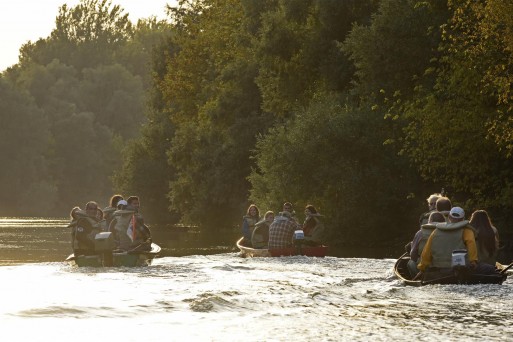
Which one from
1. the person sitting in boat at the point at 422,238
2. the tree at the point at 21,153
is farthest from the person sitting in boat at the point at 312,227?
the tree at the point at 21,153

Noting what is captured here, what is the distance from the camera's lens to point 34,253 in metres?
43.0

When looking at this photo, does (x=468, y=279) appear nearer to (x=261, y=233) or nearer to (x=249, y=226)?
(x=261, y=233)

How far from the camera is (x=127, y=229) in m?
30.3

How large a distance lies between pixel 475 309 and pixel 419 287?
Result: 11.0 ft

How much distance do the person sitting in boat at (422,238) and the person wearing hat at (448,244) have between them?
1.03 feet

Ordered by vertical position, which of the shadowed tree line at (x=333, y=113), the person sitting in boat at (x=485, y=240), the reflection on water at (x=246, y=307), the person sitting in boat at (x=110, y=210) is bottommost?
the reflection on water at (x=246, y=307)

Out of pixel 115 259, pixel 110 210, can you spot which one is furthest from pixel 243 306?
pixel 110 210

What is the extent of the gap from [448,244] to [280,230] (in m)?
A: 11.8

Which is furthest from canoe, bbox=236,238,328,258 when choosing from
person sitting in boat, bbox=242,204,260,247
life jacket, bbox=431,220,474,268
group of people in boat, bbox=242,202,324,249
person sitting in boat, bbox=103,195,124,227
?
life jacket, bbox=431,220,474,268

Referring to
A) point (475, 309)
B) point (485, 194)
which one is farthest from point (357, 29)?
point (475, 309)

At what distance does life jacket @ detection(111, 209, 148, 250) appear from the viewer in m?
30.1

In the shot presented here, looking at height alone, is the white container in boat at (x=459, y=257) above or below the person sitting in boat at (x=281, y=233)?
below

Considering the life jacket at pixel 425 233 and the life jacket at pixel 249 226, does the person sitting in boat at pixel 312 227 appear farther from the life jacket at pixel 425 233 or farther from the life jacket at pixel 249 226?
the life jacket at pixel 425 233

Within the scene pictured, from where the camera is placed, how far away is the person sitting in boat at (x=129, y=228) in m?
30.0
